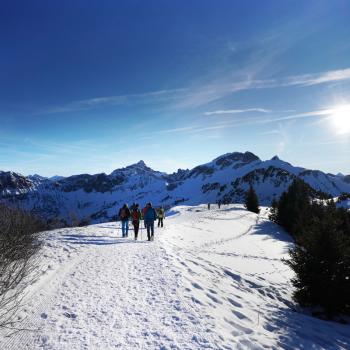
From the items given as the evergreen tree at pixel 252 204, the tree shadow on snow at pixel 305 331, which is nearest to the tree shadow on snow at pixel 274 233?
the evergreen tree at pixel 252 204

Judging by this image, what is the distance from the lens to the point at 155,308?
341 inches

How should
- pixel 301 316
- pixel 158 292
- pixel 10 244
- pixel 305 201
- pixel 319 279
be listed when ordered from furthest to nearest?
pixel 305 201, pixel 319 279, pixel 301 316, pixel 158 292, pixel 10 244

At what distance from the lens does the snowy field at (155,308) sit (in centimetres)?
705

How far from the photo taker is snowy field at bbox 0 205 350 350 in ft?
23.1

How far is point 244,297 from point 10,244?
8.83 metres

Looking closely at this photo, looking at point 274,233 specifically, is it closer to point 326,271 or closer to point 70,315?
point 326,271

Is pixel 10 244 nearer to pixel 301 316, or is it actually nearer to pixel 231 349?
pixel 231 349

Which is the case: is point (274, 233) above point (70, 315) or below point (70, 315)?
below

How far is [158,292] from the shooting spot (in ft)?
32.7

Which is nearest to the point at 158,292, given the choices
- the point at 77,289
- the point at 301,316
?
the point at 77,289

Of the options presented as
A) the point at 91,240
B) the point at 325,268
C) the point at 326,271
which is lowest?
the point at 326,271

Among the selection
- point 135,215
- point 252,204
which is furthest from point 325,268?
point 252,204

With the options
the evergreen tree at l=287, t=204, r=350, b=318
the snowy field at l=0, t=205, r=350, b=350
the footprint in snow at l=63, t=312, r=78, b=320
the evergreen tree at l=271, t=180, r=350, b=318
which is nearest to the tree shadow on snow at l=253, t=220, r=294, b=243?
the snowy field at l=0, t=205, r=350, b=350

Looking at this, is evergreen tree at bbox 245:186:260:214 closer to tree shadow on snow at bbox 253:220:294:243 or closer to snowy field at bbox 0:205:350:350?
tree shadow on snow at bbox 253:220:294:243
